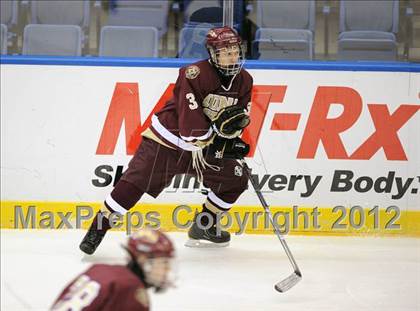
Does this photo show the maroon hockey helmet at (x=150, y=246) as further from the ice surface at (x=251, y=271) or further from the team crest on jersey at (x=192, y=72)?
the team crest on jersey at (x=192, y=72)

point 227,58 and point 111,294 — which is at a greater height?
point 227,58

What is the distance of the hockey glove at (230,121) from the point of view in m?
3.98

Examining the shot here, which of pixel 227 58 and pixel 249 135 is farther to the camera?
pixel 249 135

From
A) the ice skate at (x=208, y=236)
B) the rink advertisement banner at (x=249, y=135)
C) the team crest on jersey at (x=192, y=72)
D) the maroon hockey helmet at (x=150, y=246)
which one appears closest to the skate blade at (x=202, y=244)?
the ice skate at (x=208, y=236)

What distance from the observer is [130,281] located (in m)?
1.93

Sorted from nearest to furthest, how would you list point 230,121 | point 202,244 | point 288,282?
point 288,282, point 230,121, point 202,244

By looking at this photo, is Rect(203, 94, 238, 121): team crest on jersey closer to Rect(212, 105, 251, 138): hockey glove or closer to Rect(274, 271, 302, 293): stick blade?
Rect(212, 105, 251, 138): hockey glove

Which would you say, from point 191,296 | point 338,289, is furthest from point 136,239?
point 338,289

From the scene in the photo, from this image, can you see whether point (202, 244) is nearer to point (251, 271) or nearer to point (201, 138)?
point (251, 271)

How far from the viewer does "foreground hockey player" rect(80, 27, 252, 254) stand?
4020 mm

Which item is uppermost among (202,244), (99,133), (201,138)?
(201,138)

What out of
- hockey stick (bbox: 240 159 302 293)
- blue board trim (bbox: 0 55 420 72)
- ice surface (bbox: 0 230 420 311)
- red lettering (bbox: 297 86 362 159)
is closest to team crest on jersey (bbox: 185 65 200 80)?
hockey stick (bbox: 240 159 302 293)

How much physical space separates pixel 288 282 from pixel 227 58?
93 centimetres

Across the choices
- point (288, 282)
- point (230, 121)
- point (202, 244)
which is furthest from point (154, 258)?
point (202, 244)
